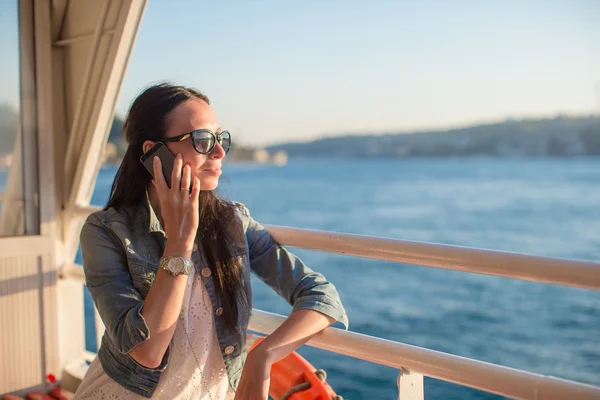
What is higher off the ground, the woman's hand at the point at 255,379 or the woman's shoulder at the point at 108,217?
the woman's shoulder at the point at 108,217

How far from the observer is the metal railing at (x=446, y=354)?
1.22 metres

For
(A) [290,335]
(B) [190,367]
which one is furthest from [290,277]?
(B) [190,367]

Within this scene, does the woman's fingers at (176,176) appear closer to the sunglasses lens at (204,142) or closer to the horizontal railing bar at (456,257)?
the sunglasses lens at (204,142)

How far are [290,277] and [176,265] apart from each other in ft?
1.36

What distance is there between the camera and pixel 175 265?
1397 millimetres

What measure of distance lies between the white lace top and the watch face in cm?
21

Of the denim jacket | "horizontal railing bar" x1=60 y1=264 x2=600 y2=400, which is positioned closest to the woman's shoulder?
the denim jacket

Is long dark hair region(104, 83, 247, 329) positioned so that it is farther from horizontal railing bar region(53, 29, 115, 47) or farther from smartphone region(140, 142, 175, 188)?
horizontal railing bar region(53, 29, 115, 47)

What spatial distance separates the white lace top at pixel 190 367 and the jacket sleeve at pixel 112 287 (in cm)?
5

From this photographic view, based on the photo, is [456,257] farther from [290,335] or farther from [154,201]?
[154,201]

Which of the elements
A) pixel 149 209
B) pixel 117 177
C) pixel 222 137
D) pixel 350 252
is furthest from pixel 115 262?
pixel 350 252

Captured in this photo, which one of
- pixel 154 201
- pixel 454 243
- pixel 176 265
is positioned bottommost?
pixel 454 243

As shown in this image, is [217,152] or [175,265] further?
[217,152]

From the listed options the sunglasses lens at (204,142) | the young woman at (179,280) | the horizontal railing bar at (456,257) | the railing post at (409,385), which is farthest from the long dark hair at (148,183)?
the railing post at (409,385)
